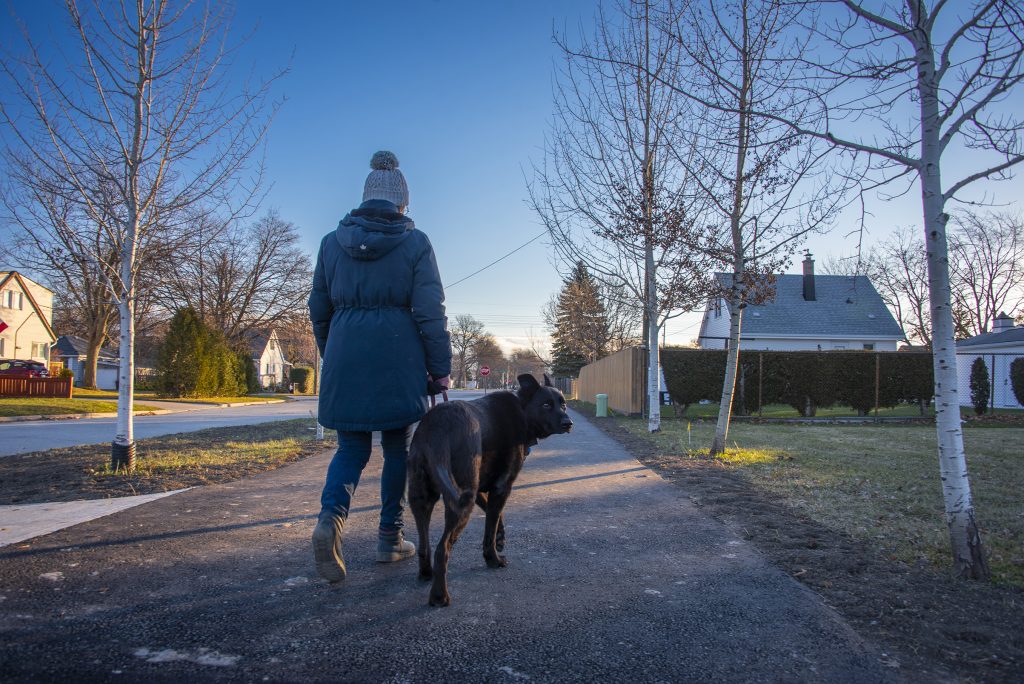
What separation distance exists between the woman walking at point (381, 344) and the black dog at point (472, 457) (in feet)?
1.02

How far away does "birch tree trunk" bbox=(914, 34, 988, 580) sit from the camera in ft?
11.9

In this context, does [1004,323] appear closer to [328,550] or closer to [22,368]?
[328,550]

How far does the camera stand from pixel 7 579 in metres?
3.01

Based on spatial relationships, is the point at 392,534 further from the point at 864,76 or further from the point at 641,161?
the point at 641,161

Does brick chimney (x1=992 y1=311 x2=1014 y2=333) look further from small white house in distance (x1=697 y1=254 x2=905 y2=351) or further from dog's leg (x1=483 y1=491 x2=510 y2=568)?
dog's leg (x1=483 y1=491 x2=510 y2=568)

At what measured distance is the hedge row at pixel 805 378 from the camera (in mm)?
20281

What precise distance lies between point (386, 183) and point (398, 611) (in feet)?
7.79

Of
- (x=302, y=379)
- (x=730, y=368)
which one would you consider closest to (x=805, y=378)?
(x=730, y=368)

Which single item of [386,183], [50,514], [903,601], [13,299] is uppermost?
[13,299]

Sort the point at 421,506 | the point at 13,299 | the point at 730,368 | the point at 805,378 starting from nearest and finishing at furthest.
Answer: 1. the point at 421,506
2. the point at 730,368
3. the point at 805,378
4. the point at 13,299

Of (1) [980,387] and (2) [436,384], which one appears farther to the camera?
(1) [980,387]

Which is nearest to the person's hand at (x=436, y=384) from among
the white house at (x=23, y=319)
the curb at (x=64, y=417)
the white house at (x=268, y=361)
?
the curb at (x=64, y=417)

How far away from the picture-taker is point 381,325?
3.35 meters

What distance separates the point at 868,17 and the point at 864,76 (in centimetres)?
40
